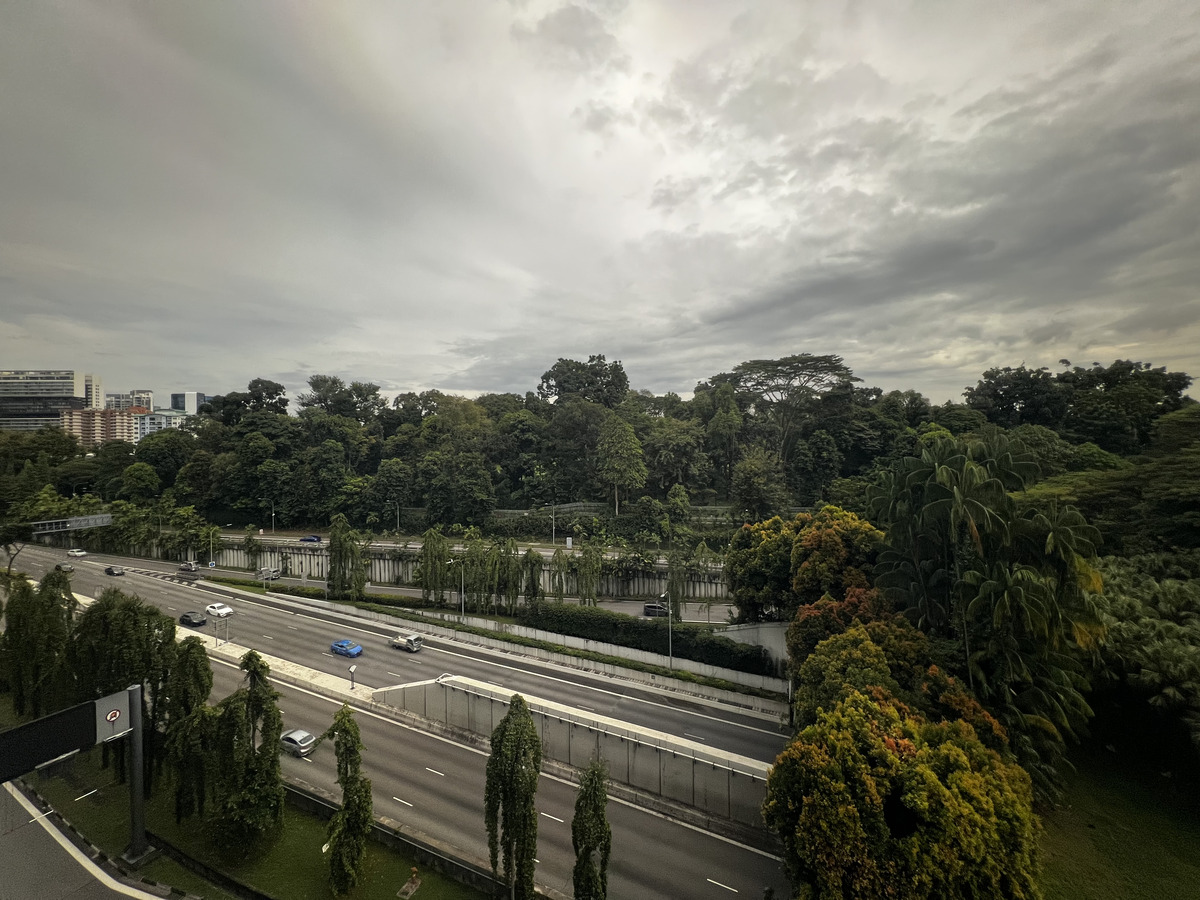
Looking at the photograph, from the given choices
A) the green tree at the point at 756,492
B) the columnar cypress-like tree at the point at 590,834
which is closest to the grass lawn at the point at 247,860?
the columnar cypress-like tree at the point at 590,834

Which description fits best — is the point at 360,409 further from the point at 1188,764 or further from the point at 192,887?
the point at 1188,764

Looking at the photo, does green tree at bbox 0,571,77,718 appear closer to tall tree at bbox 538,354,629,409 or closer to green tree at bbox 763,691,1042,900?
green tree at bbox 763,691,1042,900

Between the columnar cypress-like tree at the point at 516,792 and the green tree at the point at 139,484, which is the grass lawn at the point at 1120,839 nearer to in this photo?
the columnar cypress-like tree at the point at 516,792

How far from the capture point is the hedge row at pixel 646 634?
2814cm

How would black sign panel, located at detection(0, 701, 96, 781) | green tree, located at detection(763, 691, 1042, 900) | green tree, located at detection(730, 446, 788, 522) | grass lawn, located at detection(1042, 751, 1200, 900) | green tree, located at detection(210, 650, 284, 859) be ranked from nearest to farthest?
green tree, located at detection(763, 691, 1042, 900), black sign panel, located at detection(0, 701, 96, 781), grass lawn, located at detection(1042, 751, 1200, 900), green tree, located at detection(210, 650, 284, 859), green tree, located at detection(730, 446, 788, 522)

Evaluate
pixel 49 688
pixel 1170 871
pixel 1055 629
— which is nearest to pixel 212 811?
pixel 49 688

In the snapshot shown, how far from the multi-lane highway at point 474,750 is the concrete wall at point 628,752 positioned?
883 millimetres

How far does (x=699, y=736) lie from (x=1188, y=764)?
15.1 meters

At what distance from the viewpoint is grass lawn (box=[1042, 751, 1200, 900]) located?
12.3 metres

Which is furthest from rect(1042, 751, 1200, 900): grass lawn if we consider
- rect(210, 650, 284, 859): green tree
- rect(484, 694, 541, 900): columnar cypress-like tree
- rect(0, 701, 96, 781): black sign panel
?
rect(0, 701, 96, 781): black sign panel

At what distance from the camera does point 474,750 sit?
65.2 feet

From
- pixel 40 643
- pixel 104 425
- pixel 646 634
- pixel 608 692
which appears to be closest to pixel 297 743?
pixel 40 643

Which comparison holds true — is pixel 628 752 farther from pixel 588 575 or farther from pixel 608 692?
pixel 588 575

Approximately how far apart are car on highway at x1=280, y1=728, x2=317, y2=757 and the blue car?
29.7 feet
